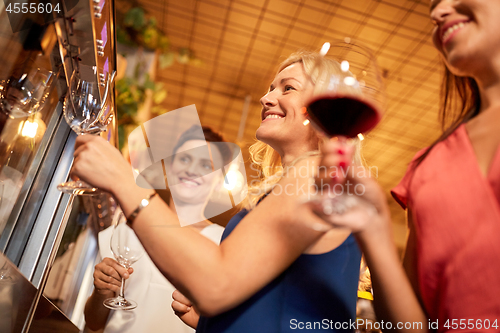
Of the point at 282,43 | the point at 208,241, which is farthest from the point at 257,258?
the point at 282,43

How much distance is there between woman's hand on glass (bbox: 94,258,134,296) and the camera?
3.66 feet

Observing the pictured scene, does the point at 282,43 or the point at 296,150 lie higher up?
the point at 282,43

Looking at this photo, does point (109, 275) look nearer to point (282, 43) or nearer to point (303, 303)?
point (303, 303)

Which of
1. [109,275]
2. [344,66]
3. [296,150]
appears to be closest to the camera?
[344,66]

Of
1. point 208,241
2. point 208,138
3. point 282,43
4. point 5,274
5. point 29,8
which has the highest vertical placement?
point 282,43

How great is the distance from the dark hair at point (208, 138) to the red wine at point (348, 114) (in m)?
1.24

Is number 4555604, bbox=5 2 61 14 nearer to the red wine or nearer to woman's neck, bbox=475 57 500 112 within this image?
the red wine

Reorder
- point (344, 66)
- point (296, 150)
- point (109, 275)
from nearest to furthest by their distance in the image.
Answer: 1. point (344, 66)
2. point (296, 150)
3. point (109, 275)

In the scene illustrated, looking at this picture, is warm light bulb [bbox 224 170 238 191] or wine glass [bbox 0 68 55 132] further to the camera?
warm light bulb [bbox 224 170 238 191]

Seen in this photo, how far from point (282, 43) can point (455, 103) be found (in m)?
3.58

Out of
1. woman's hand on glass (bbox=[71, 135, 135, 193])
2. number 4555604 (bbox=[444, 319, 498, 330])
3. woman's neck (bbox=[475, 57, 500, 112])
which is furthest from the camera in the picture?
woman's hand on glass (bbox=[71, 135, 135, 193])

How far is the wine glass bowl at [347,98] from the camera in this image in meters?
0.60

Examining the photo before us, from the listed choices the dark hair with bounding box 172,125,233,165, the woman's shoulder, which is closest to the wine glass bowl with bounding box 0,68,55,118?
the woman's shoulder

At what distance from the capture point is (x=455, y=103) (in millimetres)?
670
